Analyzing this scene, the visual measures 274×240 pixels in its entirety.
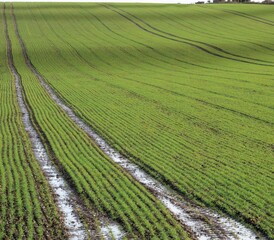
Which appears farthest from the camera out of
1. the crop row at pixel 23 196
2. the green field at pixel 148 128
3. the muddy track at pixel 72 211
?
the green field at pixel 148 128

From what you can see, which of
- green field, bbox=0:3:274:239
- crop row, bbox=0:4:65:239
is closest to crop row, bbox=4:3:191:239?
green field, bbox=0:3:274:239

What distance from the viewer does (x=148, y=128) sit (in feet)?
92.8

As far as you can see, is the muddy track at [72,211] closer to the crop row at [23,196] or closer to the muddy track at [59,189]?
the muddy track at [59,189]

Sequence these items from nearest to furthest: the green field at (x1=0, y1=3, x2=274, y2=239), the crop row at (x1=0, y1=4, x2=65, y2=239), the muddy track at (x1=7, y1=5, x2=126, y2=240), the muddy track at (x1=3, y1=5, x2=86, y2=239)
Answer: the muddy track at (x1=7, y1=5, x2=126, y2=240) → the crop row at (x1=0, y1=4, x2=65, y2=239) → the muddy track at (x1=3, y1=5, x2=86, y2=239) → the green field at (x1=0, y1=3, x2=274, y2=239)

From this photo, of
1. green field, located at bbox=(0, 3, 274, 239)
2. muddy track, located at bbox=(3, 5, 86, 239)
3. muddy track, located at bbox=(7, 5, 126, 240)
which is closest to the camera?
muddy track, located at bbox=(7, 5, 126, 240)

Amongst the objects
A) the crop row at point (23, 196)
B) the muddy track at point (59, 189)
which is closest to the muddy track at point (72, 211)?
the muddy track at point (59, 189)

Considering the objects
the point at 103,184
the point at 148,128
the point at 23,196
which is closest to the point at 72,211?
the point at 23,196

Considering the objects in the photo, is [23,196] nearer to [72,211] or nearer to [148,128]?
[72,211]

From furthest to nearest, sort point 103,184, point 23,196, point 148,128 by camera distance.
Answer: point 148,128 < point 103,184 < point 23,196

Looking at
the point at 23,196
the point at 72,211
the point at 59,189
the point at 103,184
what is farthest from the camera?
the point at 103,184

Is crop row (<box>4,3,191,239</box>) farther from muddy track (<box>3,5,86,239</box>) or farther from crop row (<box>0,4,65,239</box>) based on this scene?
crop row (<box>0,4,65,239</box>)

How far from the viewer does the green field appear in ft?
53.4

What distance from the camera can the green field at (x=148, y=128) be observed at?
641 inches

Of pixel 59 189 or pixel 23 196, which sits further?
pixel 59 189
